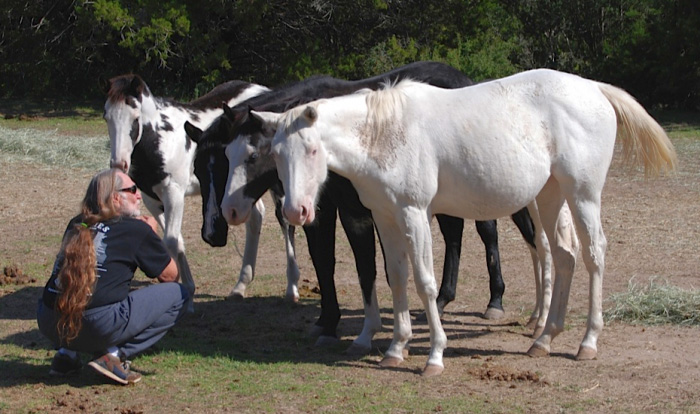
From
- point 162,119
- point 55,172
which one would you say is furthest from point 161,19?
point 162,119

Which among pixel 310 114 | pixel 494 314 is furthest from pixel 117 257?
pixel 494 314

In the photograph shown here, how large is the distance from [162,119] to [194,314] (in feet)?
5.63

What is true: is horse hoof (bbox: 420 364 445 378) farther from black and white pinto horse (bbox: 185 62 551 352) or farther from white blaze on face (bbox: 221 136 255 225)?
white blaze on face (bbox: 221 136 255 225)

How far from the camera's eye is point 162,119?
7.39 meters

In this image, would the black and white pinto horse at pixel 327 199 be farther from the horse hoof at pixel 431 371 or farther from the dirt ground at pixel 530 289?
the horse hoof at pixel 431 371

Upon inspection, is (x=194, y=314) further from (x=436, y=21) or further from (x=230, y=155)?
(x=436, y=21)

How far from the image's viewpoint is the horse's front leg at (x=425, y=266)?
5.14 meters

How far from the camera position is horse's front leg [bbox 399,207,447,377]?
16.9 feet

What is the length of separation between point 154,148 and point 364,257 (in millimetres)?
2355

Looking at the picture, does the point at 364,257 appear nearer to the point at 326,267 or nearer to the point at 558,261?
the point at 326,267

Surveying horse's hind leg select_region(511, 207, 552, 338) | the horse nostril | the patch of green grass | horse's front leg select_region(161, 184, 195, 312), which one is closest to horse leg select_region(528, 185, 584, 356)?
horse's hind leg select_region(511, 207, 552, 338)

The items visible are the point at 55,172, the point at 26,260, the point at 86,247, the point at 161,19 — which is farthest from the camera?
the point at 161,19

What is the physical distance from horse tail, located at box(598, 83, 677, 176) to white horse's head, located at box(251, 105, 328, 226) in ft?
6.71

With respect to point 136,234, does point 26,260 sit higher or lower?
lower
